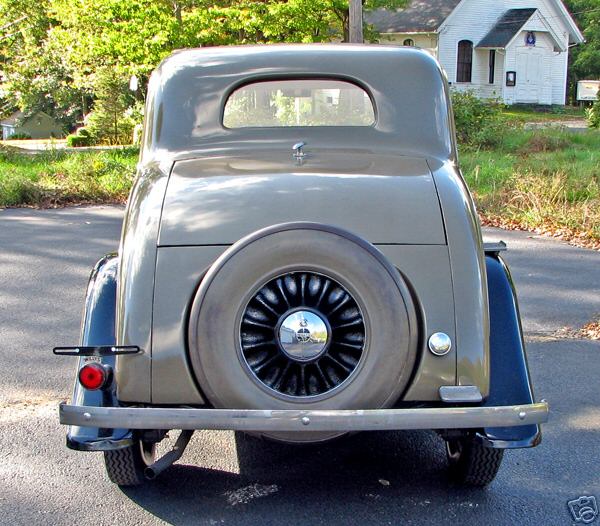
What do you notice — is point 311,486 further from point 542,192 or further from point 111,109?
point 111,109

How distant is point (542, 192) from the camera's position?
35.4ft

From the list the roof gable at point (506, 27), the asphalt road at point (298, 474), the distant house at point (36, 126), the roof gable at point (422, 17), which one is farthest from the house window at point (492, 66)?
the asphalt road at point (298, 474)

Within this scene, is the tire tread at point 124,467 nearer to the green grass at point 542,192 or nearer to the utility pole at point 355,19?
the green grass at point 542,192

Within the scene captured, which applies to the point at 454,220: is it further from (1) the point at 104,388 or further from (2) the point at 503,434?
(1) the point at 104,388

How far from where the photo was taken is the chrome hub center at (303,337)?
10.4ft

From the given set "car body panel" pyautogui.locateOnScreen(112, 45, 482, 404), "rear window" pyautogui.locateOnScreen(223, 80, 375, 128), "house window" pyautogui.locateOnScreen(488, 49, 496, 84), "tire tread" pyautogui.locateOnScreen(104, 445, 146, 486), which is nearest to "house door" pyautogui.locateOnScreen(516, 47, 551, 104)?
"house window" pyautogui.locateOnScreen(488, 49, 496, 84)

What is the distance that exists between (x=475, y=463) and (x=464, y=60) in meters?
36.9

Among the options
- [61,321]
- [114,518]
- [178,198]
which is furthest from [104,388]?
[61,321]

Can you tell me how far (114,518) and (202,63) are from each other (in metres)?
2.33

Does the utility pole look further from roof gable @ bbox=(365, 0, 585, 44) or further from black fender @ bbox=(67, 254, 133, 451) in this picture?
roof gable @ bbox=(365, 0, 585, 44)

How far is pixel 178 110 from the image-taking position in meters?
4.28

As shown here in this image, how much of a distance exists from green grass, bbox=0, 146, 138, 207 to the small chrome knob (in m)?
10.0

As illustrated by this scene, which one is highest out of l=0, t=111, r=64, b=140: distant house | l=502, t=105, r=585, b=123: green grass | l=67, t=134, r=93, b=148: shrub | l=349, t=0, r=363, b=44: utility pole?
l=349, t=0, r=363, b=44: utility pole

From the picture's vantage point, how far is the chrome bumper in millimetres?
3006
